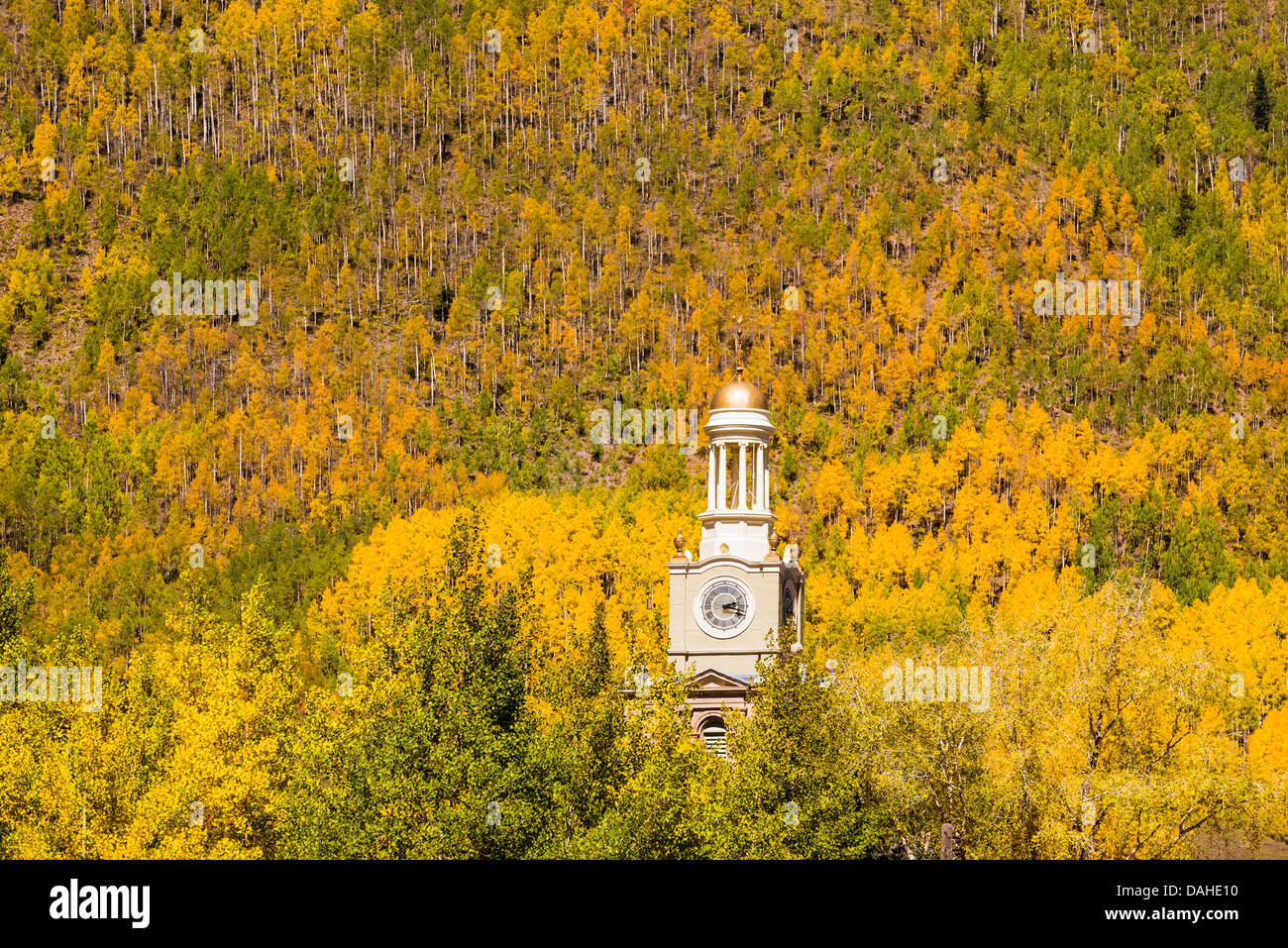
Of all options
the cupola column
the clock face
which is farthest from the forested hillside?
the cupola column

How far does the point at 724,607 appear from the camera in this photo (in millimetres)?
77125

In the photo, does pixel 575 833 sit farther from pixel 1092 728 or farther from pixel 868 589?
pixel 868 589

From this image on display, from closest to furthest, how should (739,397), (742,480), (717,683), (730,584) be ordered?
(717,683)
(730,584)
(742,480)
(739,397)

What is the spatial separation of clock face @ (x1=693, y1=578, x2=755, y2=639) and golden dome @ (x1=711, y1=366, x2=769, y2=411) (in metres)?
8.54

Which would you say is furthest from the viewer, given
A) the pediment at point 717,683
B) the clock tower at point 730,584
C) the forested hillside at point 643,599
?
the clock tower at point 730,584

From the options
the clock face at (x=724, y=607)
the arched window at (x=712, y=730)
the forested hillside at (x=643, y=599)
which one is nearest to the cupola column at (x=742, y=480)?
the clock face at (x=724, y=607)

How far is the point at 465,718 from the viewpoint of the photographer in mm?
47906

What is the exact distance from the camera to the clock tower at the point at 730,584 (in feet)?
244

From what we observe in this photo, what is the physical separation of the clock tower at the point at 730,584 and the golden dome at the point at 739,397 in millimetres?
43

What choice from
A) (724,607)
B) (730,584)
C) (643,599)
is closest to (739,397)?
(730,584)

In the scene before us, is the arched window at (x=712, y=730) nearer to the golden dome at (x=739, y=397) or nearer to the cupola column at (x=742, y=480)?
the cupola column at (x=742, y=480)

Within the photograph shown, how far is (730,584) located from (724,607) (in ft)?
3.27

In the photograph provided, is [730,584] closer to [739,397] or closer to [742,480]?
[742,480]
